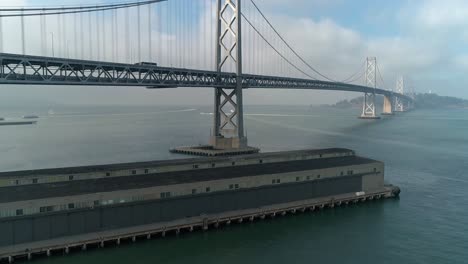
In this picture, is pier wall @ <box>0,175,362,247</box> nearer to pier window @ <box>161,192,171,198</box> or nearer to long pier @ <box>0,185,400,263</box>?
pier window @ <box>161,192,171,198</box>

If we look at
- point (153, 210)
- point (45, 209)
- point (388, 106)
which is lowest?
point (153, 210)

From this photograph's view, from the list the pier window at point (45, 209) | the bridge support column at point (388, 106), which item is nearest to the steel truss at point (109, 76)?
the pier window at point (45, 209)

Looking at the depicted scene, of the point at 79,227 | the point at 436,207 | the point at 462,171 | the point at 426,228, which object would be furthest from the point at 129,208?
the point at 462,171

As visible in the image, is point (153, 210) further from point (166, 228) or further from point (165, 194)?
point (166, 228)

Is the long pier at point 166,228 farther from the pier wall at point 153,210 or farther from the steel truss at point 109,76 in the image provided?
the steel truss at point 109,76

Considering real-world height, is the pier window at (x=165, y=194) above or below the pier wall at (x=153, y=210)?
above

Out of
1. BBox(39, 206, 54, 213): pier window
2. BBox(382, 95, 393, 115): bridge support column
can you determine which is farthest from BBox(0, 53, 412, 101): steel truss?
BBox(382, 95, 393, 115): bridge support column

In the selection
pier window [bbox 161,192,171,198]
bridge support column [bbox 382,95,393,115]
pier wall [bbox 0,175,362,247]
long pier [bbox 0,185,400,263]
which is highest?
bridge support column [bbox 382,95,393,115]

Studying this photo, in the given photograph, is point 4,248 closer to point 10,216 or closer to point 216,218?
point 10,216

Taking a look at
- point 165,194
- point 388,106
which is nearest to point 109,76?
point 165,194

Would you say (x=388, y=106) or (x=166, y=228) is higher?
(x=388, y=106)

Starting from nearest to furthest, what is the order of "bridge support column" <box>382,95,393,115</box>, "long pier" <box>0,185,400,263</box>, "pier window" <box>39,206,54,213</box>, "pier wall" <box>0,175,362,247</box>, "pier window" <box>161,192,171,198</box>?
"long pier" <box>0,185,400,263</box> < "pier wall" <box>0,175,362,247</box> < "pier window" <box>39,206,54,213</box> < "pier window" <box>161,192,171,198</box> < "bridge support column" <box>382,95,393,115</box>

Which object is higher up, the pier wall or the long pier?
the pier wall

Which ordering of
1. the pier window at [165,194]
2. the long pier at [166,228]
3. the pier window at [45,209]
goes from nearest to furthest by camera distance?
the long pier at [166,228], the pier window at [45,209], the pier window at [165,194]
